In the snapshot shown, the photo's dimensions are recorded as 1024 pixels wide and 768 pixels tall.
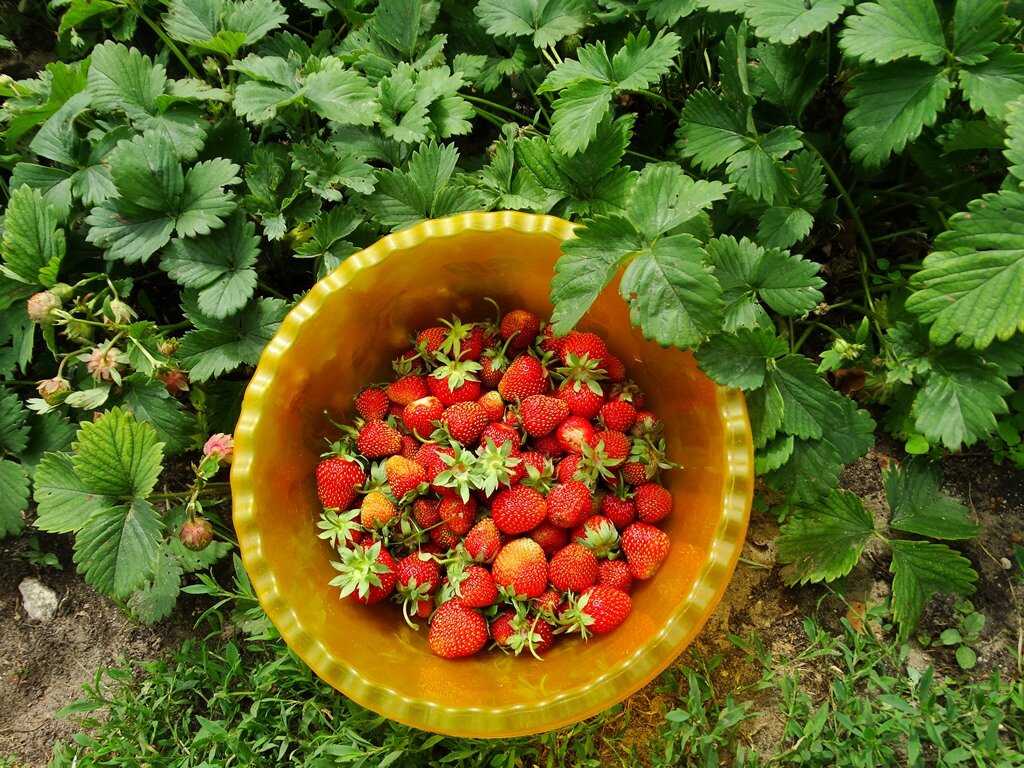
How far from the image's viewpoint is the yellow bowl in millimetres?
945

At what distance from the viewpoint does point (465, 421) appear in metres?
1.10

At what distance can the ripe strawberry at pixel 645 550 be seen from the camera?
103 centimetres

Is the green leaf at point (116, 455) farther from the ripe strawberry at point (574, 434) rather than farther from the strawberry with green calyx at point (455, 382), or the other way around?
the ripe strawberry at point (574, 434)

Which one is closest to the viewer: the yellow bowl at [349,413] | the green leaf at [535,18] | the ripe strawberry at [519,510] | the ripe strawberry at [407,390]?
the yellow bowl at [349,413]

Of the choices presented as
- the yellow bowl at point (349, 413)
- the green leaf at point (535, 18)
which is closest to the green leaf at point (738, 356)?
the yellow bowl at point (349, 413)

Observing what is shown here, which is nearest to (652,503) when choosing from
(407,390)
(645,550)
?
(645,550)

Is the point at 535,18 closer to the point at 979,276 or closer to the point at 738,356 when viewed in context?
the point at 738,356

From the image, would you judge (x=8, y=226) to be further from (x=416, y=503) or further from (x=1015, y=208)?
(x=1015, y=208)

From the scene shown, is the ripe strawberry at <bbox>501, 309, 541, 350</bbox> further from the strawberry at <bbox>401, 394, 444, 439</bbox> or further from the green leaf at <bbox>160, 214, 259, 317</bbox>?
the green leaf at <bbox>160, 214, 259, 317</bbox>

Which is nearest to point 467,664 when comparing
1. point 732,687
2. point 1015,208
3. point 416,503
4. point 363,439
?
point 416,503

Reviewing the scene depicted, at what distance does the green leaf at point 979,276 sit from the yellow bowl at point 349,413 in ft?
1.00

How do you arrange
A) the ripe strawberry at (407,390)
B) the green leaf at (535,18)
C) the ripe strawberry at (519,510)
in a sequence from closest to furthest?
the ripe strawberry at (519,510), the ripe strawberry at (407,390), the green leaf at (535,18)

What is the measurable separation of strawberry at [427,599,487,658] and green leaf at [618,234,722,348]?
17.1 inches

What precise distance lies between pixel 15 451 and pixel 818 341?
1.37 metres
